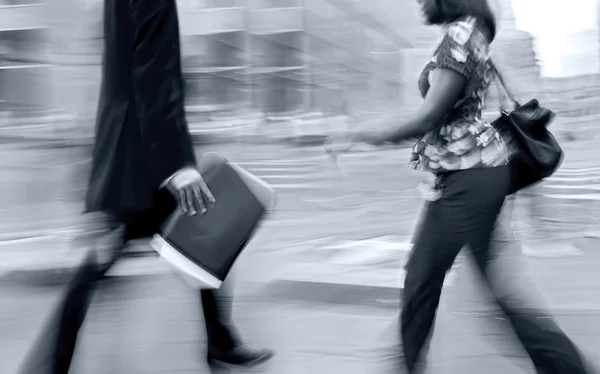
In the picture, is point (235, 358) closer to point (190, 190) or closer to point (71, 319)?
point (71, 319)

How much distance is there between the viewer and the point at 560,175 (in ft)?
53.8

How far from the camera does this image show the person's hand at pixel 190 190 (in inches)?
108

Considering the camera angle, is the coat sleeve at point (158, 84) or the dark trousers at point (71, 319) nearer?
the coat sleeve at point (158, 84)

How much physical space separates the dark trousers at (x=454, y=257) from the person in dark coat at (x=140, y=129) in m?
0.76

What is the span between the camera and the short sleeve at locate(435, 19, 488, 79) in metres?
2.44

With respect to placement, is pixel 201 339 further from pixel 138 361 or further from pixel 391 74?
pixel 391 74

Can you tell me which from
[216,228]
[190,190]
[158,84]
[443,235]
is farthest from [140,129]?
[443,235]

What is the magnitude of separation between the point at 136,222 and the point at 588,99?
22243mm

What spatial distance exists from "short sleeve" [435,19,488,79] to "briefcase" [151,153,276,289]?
33.0 inches

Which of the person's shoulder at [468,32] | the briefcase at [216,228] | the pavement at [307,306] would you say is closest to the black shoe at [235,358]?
the pavement at [307,306]

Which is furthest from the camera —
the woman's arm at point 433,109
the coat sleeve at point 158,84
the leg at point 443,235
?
the coat sleeve at point 158,84

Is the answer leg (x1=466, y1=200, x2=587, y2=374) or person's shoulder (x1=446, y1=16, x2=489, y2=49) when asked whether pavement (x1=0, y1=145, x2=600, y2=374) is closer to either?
leg (x1=466, y1=200, x2=587, y2=374)

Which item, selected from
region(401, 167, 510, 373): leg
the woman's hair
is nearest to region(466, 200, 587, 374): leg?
region(401, 167, 510, 373): leg

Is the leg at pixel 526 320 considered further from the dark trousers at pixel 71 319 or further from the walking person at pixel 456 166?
the dark trousers at pixel 71 319
